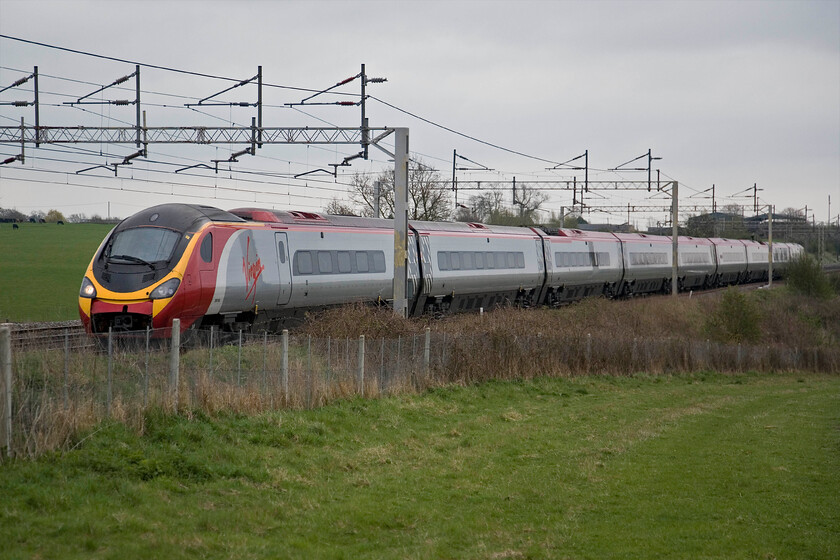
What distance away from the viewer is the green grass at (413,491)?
8703 millimetres

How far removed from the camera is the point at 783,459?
1543 cm

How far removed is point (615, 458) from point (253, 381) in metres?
6.13

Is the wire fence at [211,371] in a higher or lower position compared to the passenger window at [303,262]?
lower

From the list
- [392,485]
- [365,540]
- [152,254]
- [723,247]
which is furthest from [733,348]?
[723,247]

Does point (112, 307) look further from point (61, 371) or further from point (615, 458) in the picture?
point (615, 458)

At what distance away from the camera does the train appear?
65.1 feet

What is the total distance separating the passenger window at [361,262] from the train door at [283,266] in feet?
12.5

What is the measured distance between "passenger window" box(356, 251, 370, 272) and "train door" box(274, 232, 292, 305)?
3796 millimetres

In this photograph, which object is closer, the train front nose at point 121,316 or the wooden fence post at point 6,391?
the wooden fence post at point 6,391

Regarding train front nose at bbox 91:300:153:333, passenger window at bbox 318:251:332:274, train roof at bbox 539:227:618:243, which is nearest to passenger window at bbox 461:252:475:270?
train roof at bbox 539:227:618:243

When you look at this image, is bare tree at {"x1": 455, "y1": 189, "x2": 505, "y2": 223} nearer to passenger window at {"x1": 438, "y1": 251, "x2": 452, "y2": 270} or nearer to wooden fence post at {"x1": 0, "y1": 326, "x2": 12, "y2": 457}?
passenger window at {"x1": 438, "y1": 251, "x2": 452, "y2": 270}

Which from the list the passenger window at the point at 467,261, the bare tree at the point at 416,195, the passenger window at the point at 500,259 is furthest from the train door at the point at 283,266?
the bare tree at the point at 416,195

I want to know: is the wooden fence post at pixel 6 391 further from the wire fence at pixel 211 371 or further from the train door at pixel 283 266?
the train door at pixel 283 266

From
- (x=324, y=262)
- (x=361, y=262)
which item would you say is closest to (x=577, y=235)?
(x=361, y=262)
